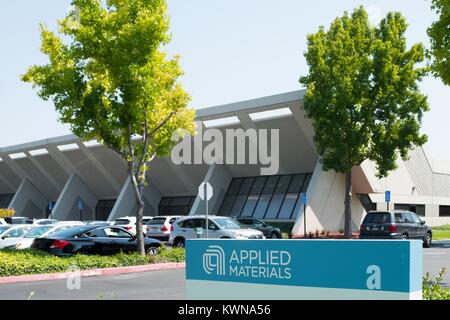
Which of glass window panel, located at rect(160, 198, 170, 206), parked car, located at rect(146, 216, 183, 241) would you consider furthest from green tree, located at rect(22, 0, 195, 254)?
glass window panel, located at rect(160, 198, 170, 206)

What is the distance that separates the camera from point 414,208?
44188 mm

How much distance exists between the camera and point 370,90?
32.8 metres

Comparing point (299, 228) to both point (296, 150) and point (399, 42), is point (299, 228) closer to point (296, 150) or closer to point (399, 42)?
point (296, 150)

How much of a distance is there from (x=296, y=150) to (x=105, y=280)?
2382cm

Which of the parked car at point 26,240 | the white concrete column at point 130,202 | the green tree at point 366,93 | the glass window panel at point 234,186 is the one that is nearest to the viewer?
the parked car at point 26,240

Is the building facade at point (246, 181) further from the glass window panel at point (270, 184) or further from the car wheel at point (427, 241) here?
the car wheel at point (427, 241)

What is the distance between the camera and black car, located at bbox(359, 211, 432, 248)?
25719 millimetres

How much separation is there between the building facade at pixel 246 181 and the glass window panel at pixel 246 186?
73 mm

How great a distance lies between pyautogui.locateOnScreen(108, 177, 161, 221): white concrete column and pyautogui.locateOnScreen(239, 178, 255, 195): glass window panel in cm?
901

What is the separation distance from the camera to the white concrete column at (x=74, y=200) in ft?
174

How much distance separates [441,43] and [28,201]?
171 feet

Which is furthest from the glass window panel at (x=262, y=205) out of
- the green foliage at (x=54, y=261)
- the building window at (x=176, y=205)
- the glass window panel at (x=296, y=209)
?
the green foliage at (x=54, y=261)

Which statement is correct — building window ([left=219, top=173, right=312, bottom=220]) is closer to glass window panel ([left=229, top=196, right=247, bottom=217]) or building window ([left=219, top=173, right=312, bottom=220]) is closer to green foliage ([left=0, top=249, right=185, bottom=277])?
glass window panel ([left=229, top=196, right=247, bottom=217])
